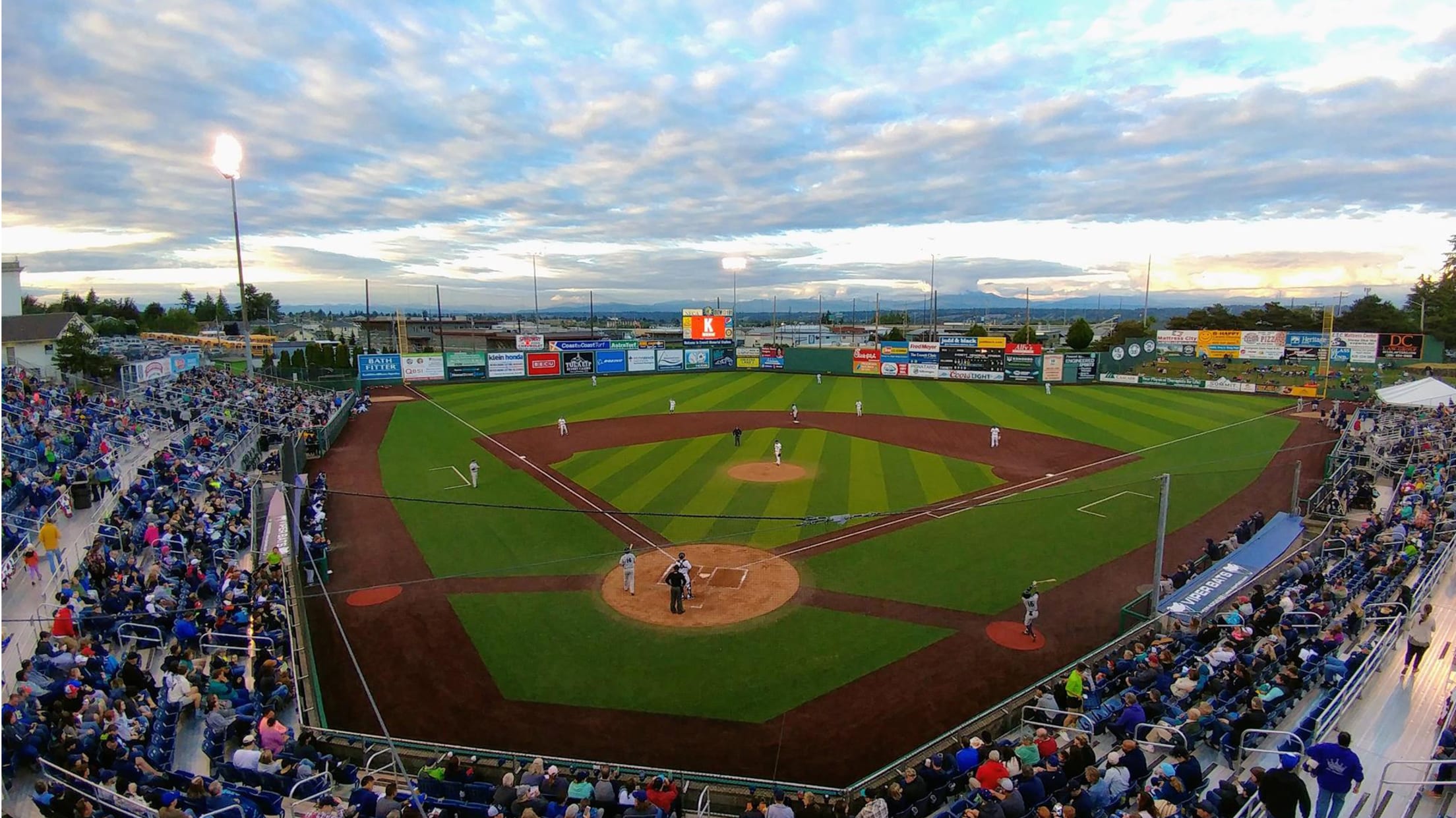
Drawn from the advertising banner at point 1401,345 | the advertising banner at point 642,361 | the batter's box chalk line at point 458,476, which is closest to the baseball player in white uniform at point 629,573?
the batter's box chalk line at point 458,476

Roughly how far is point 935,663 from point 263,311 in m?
160

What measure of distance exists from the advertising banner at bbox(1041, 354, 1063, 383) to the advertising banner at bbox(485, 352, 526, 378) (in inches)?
1622

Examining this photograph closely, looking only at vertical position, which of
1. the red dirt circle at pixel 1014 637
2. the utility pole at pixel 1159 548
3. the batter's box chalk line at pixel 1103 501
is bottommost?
the red dirt circle at pixel 1014 637

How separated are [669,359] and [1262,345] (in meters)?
46.5

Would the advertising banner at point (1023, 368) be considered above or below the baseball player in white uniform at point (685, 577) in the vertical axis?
above

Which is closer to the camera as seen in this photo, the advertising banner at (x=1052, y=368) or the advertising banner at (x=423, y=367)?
the advertising banner at (x=1052, y=368)

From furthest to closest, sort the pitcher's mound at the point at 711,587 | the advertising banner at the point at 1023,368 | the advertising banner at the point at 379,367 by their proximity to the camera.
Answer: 1. the advertising banner at the point at 1023,368
2. the advertising banner at the point at 379,367
3. the pitcher's mound at the point at 711,587

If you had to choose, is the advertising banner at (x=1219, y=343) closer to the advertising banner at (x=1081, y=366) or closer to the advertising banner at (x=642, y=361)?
the advertising banner at (x=1081, y=366)

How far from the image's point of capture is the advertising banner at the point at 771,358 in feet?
215

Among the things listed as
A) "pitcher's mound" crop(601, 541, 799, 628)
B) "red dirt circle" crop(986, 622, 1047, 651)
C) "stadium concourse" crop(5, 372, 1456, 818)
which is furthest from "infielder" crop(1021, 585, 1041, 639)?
"pitcher's mound" crop(601, 541, 799, 628)

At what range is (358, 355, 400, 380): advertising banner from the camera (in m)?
54.4

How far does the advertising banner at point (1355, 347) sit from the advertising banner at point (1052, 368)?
60.8 feet

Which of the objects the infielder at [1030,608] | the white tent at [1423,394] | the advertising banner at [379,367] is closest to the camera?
the infielder at [1030,608]

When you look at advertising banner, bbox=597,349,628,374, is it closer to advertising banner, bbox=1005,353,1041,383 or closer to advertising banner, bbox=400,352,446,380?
advertising banner, bbox=400,352,446,380
